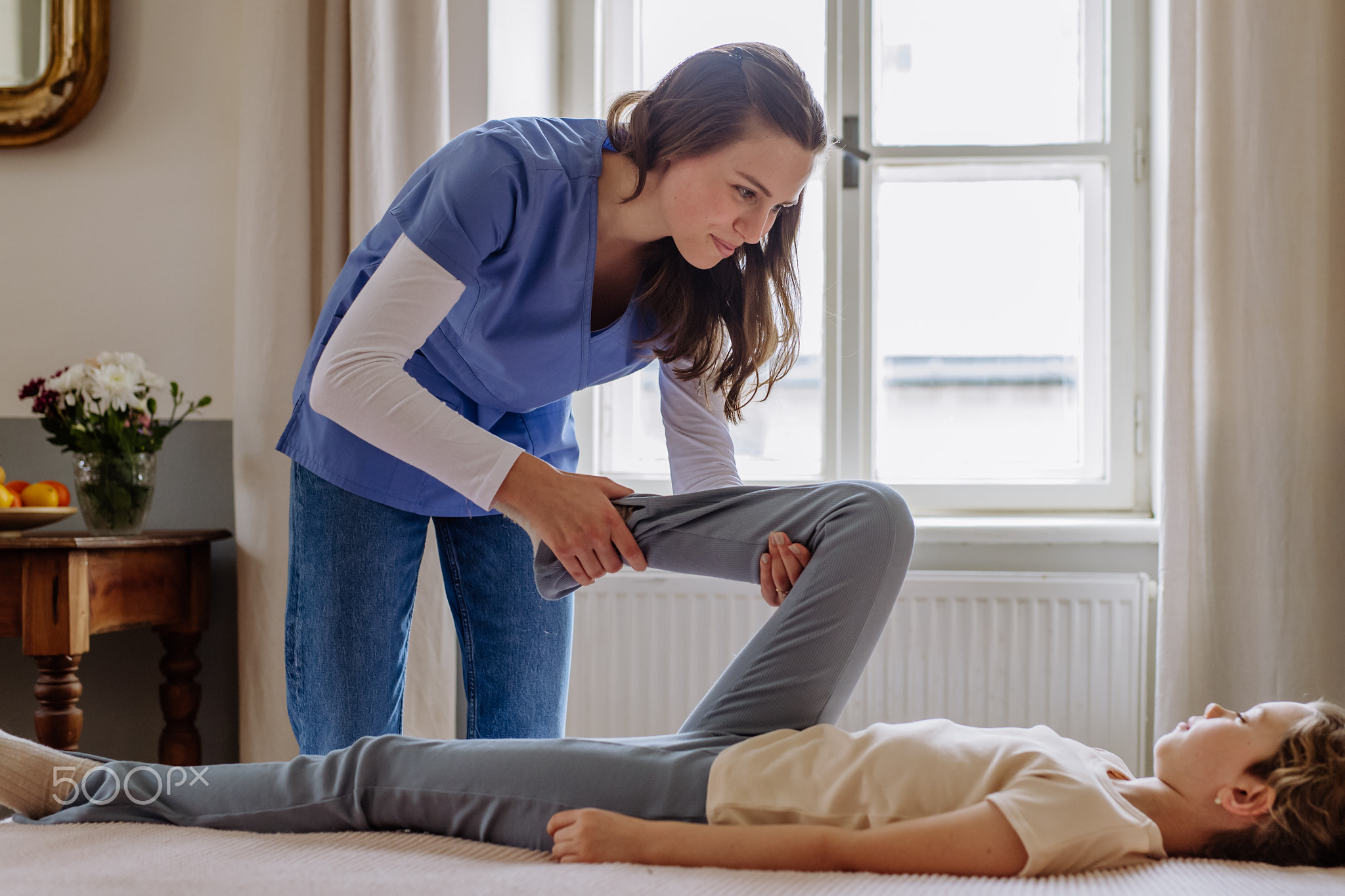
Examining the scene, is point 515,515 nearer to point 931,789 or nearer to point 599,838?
point 599,838

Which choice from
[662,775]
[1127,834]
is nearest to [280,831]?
[662,775]

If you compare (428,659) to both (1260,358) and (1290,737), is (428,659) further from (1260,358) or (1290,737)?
(1260,358)

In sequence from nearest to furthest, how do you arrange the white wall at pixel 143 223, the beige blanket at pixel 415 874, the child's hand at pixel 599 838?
the beige blanket at pixel 415 874, the child's hand at pixel 599 838, the white wall at pixel 143 223

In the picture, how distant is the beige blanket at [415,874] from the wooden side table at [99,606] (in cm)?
69

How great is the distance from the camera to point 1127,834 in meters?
0.88

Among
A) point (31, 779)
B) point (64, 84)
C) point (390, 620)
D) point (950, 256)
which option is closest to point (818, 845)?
point (390, 620)

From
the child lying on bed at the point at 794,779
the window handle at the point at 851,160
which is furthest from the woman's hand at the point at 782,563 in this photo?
the window handle at the point at 851,160

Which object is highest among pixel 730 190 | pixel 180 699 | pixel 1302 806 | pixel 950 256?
pixel 950 256

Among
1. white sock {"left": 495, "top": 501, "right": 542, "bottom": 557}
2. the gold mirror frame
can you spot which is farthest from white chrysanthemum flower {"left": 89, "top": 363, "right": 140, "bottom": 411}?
white sock {"left": 495, "top": 501, "right": 542, "bottom": 557}

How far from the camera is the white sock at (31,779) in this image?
96cm

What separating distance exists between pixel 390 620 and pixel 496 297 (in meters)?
0.43

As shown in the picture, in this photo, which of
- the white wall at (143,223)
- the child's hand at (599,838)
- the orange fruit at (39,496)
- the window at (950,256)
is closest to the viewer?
the child's hand at (599,838)

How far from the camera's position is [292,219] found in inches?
71.2

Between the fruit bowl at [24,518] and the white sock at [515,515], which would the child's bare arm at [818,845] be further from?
the fruit bowl at [24,518]
